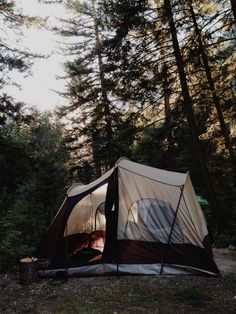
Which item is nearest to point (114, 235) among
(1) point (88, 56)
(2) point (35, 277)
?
(2) point (35, 277)

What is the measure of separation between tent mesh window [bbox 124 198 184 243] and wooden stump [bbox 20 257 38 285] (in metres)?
1.93

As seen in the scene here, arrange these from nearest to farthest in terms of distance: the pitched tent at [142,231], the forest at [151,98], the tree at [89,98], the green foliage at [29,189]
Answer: the pitched tent at [142,231] → the green foliage at [29,189] → the forest at [151,98] → the tree at [89,98]

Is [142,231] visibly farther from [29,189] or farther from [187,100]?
[29,189]

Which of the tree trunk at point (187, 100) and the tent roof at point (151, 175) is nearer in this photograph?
the tent roof at point (151, 175)

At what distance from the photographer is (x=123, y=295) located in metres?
5.98

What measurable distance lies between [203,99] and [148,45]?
2598mm

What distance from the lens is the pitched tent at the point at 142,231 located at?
7.07 metres

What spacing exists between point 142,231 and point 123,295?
171cm

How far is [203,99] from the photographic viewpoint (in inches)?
472

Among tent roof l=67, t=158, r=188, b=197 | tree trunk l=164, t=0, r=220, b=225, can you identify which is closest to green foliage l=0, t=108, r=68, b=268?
tent roof l=67, t=158, r=188, b=197

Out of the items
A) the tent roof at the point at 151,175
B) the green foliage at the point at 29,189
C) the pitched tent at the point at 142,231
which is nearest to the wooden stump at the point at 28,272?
the pitched tent at the point at 142,231

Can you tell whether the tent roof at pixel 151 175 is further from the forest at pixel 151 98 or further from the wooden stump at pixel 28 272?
the forest at pixel 151 98

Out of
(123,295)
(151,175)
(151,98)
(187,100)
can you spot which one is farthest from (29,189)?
(123,295)

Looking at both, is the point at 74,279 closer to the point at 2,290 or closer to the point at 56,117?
the point at 2,290
